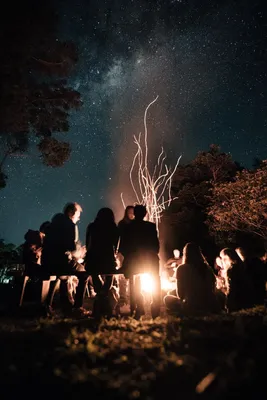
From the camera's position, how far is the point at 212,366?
2041 millimetres

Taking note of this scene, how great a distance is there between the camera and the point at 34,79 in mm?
12961

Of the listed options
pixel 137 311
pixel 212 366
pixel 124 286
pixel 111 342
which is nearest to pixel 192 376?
pixel 212 366

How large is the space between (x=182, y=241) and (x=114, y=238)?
20.8 meters

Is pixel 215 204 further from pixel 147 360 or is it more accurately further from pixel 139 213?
pixel 147 360

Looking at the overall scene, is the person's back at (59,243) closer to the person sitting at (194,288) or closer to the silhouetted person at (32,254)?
the silhouetted person at (32,254)

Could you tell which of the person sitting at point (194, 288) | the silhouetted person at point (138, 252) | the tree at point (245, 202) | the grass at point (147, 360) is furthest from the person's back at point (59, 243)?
the tree at point (245, 202)

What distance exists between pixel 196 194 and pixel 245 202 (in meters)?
9.09

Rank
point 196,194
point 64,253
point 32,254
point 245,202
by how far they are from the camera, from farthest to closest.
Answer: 1. point 196,194
2. point 245,202
3. point 32,254
4. point 64,253

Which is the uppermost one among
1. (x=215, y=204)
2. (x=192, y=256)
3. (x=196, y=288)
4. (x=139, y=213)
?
(x=215, y=204)

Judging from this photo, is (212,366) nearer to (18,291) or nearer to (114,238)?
(114,238)

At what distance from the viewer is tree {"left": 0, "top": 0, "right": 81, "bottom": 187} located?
32.8 ft

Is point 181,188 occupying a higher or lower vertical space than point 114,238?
higher

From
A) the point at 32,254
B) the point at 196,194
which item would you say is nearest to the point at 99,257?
the point at 32,254

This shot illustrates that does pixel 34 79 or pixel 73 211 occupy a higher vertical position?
pixel 34 79
